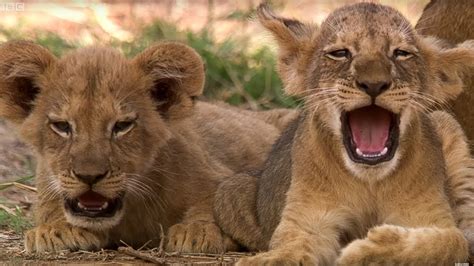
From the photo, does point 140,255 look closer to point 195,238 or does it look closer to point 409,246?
point 195,238

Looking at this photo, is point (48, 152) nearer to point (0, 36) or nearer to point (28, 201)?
point (28, 201)

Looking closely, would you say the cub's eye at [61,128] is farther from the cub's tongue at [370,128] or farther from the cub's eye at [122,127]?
the cub's tongue at [370,128]

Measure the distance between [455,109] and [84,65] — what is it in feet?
7.79

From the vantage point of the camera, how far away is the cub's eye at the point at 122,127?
6590mm

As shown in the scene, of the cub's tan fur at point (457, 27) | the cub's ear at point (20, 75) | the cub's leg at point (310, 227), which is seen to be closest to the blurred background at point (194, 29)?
the cub's tan fur at point (457, 27)

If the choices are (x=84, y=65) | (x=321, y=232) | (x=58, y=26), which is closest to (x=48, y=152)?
(x=84, y=65)

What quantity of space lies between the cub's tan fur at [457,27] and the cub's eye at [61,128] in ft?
7.75

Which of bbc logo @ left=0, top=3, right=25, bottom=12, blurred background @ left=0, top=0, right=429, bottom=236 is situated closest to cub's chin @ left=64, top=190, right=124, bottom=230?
blurred background @ left=0, top=0, right=429, bottom=236

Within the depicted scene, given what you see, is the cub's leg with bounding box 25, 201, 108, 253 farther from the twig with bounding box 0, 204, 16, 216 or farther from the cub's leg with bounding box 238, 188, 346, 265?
the twig with bounding box 0, 204, 16, 216

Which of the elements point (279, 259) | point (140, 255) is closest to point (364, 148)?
point (279, 259)

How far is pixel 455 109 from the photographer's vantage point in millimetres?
8078

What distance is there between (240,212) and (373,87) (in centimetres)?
146

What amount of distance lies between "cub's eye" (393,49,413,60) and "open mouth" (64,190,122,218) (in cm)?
152

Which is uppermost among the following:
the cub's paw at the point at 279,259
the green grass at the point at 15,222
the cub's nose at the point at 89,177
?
the cub's nose at the point at 89,177
